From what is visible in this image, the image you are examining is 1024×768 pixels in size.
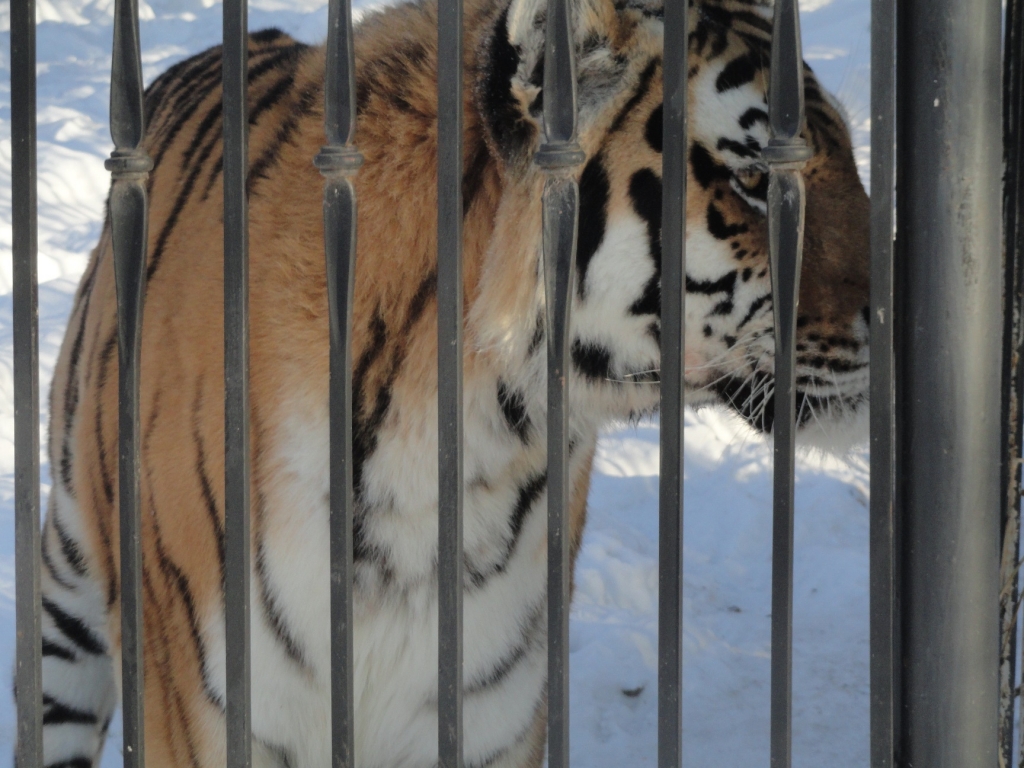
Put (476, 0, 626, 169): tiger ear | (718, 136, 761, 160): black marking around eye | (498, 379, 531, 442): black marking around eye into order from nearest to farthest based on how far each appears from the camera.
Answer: (476, 0, 626, 169): tiger ear
(718, 136, 761, 160): black marking around eye
(498, 379, 531, 442): black marking around eye

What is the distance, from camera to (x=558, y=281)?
106cm

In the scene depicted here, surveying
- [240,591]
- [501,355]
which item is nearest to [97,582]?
[501,355]

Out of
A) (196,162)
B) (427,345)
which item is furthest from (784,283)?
(196,162)

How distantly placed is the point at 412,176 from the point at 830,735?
2165 mm

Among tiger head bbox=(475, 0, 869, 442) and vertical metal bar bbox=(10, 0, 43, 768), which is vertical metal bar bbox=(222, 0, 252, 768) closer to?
vertical metal bar bbox=(10, 0, 43, 768)

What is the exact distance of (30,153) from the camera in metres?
1.16

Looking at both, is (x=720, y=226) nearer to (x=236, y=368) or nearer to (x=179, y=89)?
(x=236, y=368)

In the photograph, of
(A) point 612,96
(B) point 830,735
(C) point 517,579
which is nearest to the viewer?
(A) point 612,96

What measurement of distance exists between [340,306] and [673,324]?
0.33 metres

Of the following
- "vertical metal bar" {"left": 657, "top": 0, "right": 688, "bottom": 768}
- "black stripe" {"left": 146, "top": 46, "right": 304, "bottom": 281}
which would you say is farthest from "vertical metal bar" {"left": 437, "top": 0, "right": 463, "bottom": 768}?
"black stripe" {"left": 146, "top": 46, "right": 304, "bottom": 281}

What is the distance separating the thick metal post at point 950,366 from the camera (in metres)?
1.00

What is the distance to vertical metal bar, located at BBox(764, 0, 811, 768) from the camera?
3.29 feet

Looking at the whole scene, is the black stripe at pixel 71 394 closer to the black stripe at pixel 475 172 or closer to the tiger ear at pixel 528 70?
the black stripe at pixel 475 172

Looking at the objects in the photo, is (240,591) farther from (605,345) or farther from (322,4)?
(322,4)
